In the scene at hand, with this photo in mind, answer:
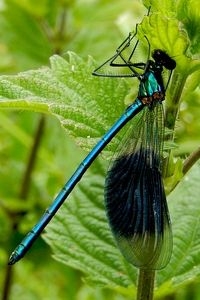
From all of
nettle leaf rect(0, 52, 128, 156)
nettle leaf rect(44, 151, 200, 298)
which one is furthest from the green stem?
nettle leaf rect(44, 151, 200, 298)

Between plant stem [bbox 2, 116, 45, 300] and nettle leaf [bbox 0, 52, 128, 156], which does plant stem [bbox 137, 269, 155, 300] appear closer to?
nettle leaf [bbox 0, 52, 128, 156]

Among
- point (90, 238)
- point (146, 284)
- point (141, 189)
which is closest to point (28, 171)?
point (90, 238)

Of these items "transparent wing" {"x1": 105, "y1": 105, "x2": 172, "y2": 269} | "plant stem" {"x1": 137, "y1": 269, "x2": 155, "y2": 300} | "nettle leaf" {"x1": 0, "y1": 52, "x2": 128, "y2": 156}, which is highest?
"nettle leaf" {"x1": 0, "y1": 52, "x2": 128, "y2": 156}

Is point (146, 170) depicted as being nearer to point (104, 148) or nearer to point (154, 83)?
point (104, 148)

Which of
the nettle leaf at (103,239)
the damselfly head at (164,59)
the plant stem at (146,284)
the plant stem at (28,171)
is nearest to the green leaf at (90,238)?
the nettle leaf at (103,239)

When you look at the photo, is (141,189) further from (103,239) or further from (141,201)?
(103,239)

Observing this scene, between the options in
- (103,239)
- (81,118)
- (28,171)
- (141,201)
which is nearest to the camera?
(81,118)

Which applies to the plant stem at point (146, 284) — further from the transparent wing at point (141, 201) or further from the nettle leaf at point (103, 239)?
the nettle leaf at point (103, 239)
